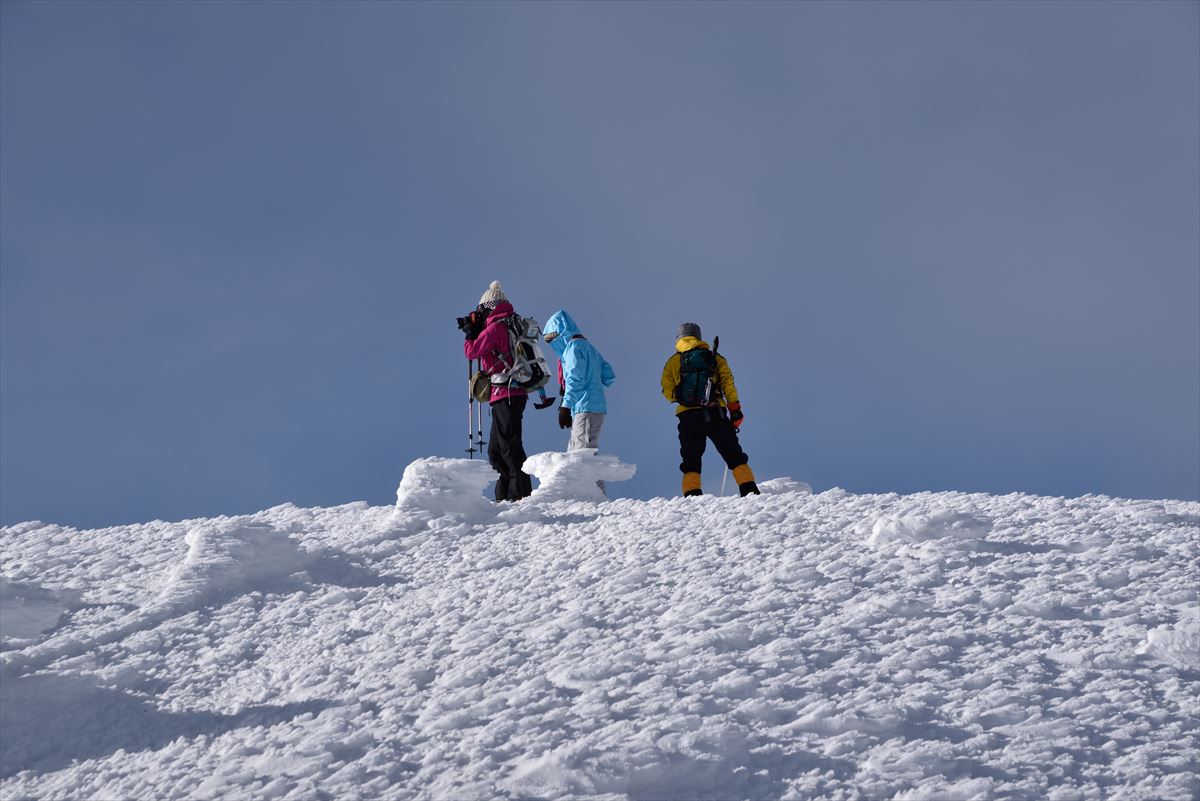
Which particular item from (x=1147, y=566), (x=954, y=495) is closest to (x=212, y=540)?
(x=954, y=495)

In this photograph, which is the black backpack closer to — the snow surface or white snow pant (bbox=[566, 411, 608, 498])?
white snow pant (bbox=[566, 411, 608, 498])

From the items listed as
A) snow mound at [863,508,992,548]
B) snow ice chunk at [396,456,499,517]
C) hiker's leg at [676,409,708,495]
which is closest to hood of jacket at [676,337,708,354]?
hiker's leg at [676,409,708,495]

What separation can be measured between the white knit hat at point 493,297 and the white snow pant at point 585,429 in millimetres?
1893

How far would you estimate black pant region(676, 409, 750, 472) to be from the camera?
11047mm

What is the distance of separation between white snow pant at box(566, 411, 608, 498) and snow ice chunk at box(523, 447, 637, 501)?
54.5 inches

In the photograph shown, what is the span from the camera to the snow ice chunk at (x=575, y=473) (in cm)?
1032

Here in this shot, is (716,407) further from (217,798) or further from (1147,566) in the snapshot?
(217,798)

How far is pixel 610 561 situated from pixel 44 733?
137 inches

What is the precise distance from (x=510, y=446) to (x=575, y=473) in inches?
42.5

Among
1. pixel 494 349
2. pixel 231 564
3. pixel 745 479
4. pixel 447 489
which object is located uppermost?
pixel 494 349

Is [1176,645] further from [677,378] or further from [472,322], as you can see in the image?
[472,322]

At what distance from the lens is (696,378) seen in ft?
36.1

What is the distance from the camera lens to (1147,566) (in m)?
6.09

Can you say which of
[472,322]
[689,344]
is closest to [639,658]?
[689,344]
